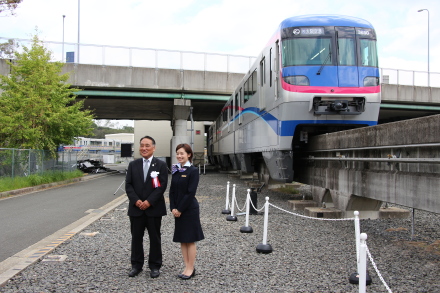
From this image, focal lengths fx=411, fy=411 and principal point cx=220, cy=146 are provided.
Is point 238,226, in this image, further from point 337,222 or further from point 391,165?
point 391,165

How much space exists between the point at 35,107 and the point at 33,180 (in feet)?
10.7

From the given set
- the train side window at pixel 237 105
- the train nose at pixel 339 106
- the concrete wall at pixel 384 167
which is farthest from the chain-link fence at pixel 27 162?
the train nose at pixel 339 106

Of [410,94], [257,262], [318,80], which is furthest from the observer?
[410,94]

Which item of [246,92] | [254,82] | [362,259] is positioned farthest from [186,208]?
[246,92]

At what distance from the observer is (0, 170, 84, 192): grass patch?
15.6m

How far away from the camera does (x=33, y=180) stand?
696 inches

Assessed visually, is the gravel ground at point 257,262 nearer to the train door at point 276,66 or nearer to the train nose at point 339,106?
the train nose at point 339,106

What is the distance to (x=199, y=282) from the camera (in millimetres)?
4910

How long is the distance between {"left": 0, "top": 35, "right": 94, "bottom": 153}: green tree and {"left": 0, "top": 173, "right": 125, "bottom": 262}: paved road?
14.1 ft

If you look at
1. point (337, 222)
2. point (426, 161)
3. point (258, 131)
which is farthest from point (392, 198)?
point (258, 131)

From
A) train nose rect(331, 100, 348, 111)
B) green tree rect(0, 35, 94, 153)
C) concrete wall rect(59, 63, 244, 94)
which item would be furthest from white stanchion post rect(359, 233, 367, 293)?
concrete wall rect(59, 63, 244, 94)

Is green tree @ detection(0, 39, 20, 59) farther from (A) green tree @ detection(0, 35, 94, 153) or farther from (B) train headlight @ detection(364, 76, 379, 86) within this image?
(B) train headlight @ detection(364, 76, 379, 86)

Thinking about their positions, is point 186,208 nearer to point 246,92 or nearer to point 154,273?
point 154,273

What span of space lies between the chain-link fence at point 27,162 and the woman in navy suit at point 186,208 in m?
13.7
